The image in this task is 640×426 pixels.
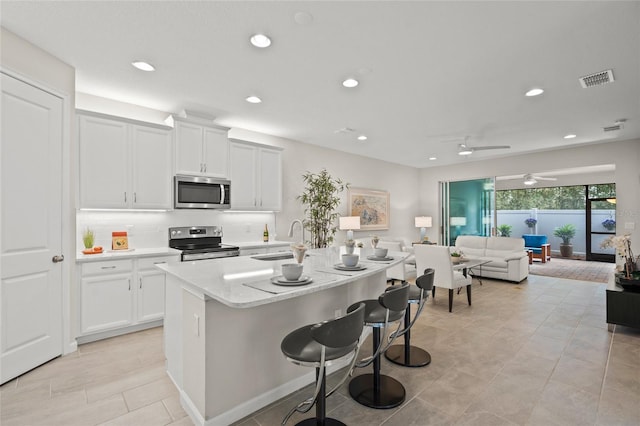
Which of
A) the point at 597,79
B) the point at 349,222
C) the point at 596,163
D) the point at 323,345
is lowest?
the point at 323,345

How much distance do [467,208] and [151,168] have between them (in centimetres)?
771

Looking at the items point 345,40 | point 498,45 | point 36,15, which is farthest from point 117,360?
point 498,45

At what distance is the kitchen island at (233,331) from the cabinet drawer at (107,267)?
137 centimetres

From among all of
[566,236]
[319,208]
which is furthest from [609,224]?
[319,208]

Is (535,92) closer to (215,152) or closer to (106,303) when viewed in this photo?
(215,152)

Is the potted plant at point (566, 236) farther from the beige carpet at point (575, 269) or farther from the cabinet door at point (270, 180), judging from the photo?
the cabinet door at point (270, 180)

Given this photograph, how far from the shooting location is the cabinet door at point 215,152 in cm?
426

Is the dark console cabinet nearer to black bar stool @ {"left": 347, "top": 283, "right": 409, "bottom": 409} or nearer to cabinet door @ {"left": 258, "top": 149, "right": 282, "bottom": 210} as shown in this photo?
black bar stool @ {"left": 347, "top": 283, "right": 409, "bottom": 409}

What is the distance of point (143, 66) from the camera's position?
2936mm

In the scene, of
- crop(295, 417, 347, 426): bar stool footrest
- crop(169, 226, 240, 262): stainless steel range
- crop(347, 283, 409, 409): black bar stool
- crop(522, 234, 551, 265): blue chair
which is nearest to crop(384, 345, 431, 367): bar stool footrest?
crop(347, 283, 409, 409): black bar stool

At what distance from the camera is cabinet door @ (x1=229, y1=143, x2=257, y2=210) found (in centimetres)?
461

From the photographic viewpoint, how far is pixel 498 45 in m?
2.58

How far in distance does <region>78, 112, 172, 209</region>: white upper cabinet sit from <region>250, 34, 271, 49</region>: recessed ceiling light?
2002mm

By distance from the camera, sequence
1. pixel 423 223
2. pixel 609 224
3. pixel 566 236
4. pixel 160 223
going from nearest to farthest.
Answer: pixel 160 223, pixel 423 223, pixel 609 224, pixel 566 236
